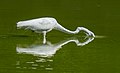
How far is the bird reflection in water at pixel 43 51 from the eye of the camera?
37.6ft

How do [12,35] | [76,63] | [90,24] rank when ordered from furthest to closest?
[90,24] → [12,35] → [76,63]

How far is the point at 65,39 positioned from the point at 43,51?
1961 mm

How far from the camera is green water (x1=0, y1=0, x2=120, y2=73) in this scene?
37.1 ft

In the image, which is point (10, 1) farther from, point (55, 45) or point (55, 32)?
point (55, 45)

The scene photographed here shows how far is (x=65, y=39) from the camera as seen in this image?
14.8 metres

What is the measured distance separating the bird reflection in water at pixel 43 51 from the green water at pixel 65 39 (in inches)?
0.8

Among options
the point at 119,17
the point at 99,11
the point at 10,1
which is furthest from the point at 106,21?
the point at 10,1

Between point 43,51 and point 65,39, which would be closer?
point 43,51

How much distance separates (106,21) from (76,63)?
24.6 ft

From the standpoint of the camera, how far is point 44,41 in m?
14.3

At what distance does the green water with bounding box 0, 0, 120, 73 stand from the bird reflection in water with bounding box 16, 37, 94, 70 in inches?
0.8

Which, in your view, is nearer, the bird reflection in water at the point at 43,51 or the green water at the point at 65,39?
the green water at the point at 65,39

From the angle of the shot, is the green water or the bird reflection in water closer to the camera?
the green water

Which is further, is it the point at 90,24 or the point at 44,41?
the point at 90,24
